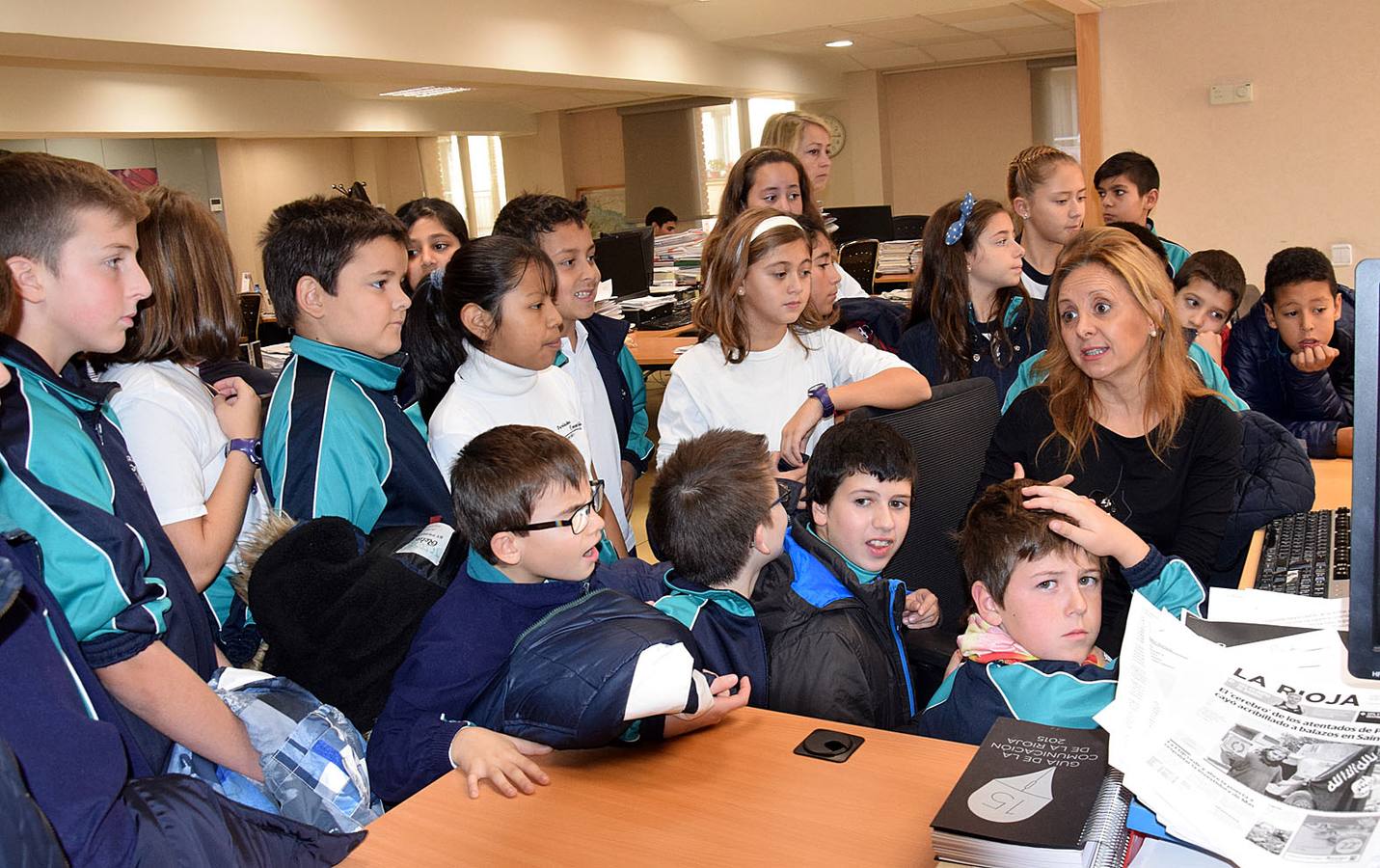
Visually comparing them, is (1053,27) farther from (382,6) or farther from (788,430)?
(788,430)

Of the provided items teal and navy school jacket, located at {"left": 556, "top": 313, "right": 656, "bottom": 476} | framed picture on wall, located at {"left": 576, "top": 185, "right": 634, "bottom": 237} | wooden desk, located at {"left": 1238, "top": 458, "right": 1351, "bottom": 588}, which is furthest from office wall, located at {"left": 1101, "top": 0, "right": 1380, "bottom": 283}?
framed picture on wall, located at {"left": 576, "top": 185, "right": 634, "bottom": 237}

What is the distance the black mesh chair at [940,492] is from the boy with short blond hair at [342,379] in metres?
0.99

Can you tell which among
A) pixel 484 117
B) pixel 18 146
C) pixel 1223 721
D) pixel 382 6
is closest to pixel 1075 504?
pixel 1223 721

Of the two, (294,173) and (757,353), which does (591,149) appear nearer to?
(294,173)

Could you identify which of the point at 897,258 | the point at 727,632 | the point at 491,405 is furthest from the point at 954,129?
the point at 727,632

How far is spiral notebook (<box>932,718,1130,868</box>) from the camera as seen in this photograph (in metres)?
1.07

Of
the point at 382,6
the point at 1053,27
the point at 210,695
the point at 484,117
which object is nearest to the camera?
the point at 210,695

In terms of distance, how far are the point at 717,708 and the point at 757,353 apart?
1.48m

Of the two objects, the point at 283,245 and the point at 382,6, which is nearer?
the point at 283,245

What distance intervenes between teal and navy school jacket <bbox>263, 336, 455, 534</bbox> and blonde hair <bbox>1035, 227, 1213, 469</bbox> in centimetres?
133

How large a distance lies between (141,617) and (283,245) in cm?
107

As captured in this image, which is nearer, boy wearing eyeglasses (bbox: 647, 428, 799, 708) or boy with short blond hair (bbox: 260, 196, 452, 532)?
boy wearing eyeglasses (bbox: 647, 428, 799, 708)

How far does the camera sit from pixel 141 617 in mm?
1441

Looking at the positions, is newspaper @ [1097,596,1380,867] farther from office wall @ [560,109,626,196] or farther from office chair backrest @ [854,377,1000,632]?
office wall @ [560,109,626,196]
